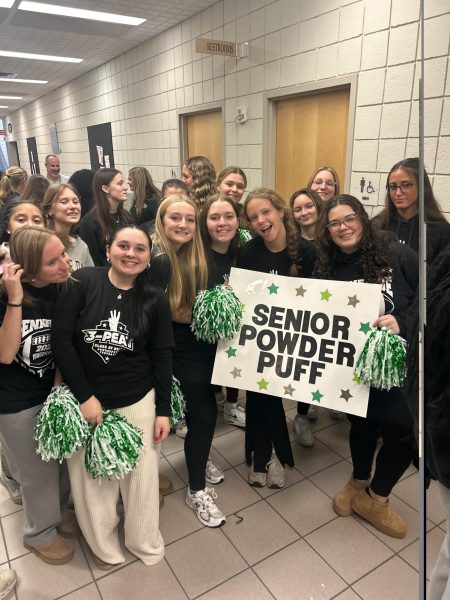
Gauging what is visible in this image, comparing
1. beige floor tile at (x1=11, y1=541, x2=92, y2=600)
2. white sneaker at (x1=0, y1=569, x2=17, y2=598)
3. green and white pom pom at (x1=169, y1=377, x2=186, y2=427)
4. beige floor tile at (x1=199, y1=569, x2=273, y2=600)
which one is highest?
green and white pom pom at (x1=169, y1=377, x2=186, y2=427)

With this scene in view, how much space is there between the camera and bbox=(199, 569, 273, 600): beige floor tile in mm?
1515

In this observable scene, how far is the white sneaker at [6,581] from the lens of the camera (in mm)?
1498

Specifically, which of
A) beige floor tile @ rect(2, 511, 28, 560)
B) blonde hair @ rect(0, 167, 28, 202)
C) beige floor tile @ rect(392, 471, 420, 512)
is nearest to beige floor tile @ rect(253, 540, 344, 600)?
beige floor tile @ rect(392, 471, 420, 512)

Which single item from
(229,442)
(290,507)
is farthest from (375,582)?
Result: (229,442)

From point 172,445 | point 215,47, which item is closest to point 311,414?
point 172,445

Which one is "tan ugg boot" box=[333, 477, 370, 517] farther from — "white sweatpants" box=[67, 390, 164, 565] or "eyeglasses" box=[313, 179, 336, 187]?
"eyeglasses" box=[313, 179, 336, 187]

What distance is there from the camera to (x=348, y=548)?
172 cm

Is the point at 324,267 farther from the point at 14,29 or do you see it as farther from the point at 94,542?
the point at 14,29

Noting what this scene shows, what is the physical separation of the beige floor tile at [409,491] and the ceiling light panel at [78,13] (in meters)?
5.24

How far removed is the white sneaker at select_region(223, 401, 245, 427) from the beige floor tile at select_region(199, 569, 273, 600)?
103 centimetres

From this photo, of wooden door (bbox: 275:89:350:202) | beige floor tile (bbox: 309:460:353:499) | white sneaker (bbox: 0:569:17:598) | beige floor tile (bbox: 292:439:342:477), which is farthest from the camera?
wooden door (bbox: 275:89:350:202)

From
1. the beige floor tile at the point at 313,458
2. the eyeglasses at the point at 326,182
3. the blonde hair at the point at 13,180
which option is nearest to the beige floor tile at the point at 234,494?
the beige floor tile at the point at 313,458

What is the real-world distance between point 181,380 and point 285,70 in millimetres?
3036

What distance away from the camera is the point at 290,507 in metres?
1.94
